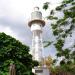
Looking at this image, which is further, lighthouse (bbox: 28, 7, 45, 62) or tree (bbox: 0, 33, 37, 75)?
lighthouse (bbox: 28, 7, 45, 62)

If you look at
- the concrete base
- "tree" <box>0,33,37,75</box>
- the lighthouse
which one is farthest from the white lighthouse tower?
"tree" <box>0,33,37,75</box>

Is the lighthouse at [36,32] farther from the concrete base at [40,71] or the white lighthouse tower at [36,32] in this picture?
the concrete base at [40,71]

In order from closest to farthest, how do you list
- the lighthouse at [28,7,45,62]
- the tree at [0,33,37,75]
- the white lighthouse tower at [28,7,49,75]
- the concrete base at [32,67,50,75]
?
the tree at [0,33,37,75] → the concrete base at [32,67,50,75] → the white lighthouse tower at [28,7,49,75] → the lighthouse at [28,7,45,62]

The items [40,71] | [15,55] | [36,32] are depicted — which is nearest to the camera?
[15,55]

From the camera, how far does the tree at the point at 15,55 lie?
33.6 metres

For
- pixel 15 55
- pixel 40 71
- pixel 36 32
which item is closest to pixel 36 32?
pixel 36 32

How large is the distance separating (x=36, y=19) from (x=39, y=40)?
4.77 meters

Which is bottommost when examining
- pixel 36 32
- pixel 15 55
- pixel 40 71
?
pixel 40 71

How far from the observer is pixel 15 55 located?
35.3 m

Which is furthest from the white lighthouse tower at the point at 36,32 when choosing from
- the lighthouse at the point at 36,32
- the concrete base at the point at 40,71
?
the concrete base at the point at 40,71

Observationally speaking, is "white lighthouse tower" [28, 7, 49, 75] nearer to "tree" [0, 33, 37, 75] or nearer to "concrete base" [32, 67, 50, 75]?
"concrete base" [32, 67, 50, 75]

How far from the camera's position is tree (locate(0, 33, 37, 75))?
110 feet

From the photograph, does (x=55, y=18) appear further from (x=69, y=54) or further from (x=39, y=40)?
(x=39, y=40)

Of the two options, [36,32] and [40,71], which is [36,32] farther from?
[40,71]
